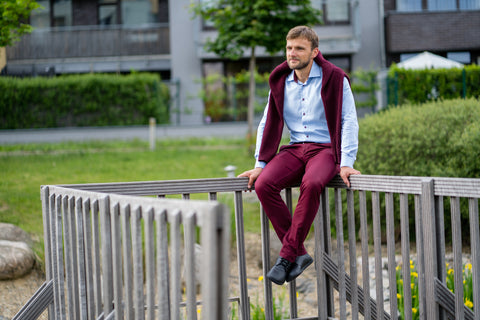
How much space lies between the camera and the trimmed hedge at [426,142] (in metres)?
5.84

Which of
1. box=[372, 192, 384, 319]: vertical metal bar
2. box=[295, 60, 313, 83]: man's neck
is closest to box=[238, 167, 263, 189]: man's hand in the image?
box=[295, 60, 313, 83]: man's neck

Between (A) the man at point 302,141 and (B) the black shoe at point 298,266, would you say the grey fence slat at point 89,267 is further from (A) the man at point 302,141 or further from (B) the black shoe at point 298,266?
(B) the black shoe at point 298,266

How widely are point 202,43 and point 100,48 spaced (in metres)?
3.64

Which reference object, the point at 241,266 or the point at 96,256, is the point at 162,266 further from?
the point at 241,266

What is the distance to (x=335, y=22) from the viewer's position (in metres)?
20.0

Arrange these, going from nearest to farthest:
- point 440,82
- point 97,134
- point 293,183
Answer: point 293,183 < point 440,82 < point 97,134

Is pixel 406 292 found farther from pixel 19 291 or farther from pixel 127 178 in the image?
pixel 127 178

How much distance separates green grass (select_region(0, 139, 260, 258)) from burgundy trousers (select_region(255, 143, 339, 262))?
113 inches

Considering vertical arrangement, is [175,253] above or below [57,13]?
below

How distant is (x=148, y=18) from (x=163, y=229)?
20001 millimetres

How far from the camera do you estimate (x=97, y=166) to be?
10.4 metres

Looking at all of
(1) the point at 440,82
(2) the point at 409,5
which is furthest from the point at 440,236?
(2) the point at 409,5

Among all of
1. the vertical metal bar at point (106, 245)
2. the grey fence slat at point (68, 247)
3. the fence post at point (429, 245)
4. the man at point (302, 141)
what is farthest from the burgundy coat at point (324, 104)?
the vertical metal bar at point (106, 245)

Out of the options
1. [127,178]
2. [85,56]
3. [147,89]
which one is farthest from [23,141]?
[127,178]
